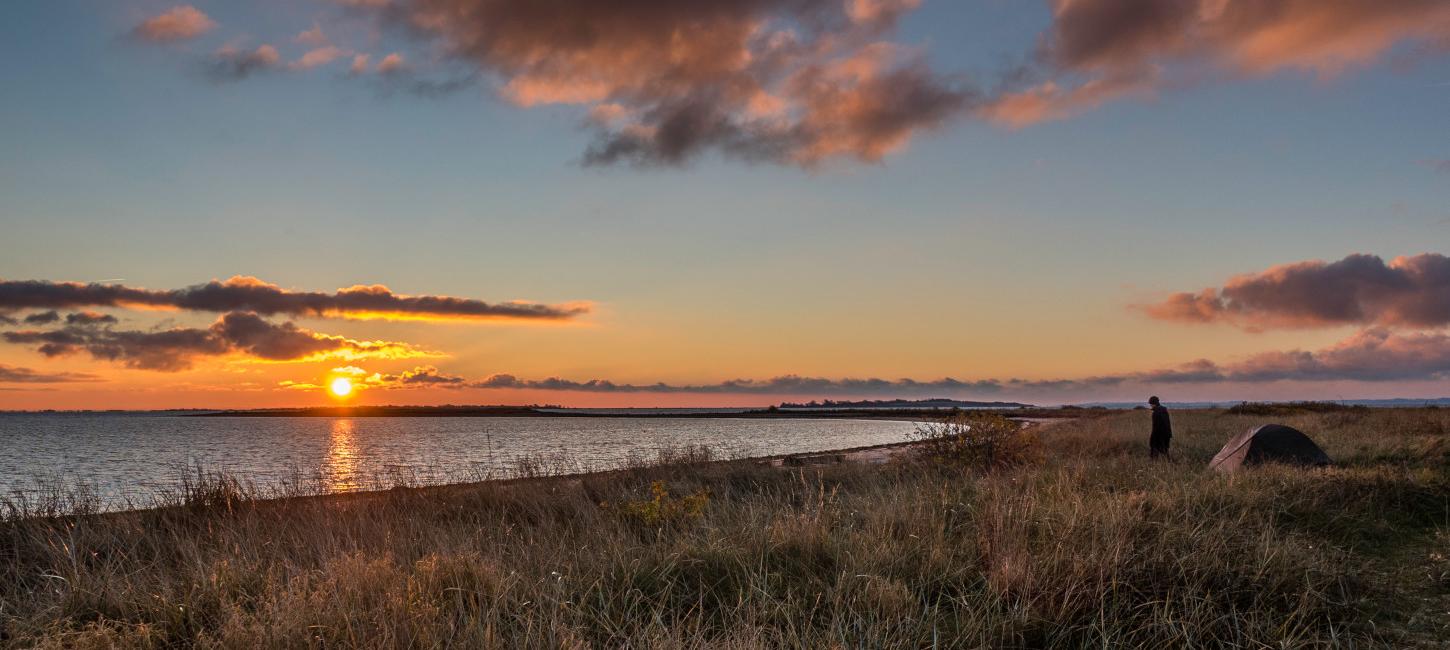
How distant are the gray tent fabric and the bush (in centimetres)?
369

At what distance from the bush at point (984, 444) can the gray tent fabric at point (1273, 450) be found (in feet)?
12.1

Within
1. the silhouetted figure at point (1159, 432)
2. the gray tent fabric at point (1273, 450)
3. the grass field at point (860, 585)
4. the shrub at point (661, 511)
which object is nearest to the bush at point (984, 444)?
the silhouetted figure at point (1159, 432)

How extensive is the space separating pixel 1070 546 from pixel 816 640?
2830 millimetres

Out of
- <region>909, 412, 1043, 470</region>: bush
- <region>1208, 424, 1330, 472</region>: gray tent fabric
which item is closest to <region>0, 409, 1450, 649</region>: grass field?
<region>1208, 424, 1330, 472</region>: gray tent fabric

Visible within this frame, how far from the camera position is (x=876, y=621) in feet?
16.3

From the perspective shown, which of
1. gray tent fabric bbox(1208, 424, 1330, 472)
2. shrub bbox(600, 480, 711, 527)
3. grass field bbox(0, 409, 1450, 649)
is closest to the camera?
grass field bbox(0, 409, 1450, 649)

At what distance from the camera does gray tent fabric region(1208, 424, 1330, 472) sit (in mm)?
13492

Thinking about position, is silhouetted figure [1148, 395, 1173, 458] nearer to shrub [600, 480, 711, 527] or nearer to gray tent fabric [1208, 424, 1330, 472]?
gray tent fabric [1208, 424, 1330, 472]

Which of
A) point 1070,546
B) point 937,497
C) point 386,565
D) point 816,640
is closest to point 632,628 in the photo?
point 816,640

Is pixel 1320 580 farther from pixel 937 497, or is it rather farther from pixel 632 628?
pixel 632 628

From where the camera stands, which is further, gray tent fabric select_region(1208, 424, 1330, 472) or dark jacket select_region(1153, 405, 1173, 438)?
dark jacket select_region(1153, 405, 1173, 438)

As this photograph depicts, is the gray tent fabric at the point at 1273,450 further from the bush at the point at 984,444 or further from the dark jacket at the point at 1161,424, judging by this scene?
the bush at the point at 984,444

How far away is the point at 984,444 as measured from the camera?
17234 millimetres

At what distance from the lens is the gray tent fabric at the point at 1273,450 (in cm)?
1349
